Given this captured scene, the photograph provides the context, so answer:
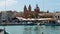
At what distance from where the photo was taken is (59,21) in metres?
51.3

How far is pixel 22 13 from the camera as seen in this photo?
61.5 m

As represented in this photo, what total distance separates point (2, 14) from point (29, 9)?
14345mm

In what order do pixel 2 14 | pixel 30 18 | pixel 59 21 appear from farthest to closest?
pixel 30 18, pixel 59 21, pixel 2 14

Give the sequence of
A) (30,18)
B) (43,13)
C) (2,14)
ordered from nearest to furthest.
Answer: (2,14) < (30,18) < (43,13)

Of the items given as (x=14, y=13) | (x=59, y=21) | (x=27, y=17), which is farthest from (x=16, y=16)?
(x=59, y=21)

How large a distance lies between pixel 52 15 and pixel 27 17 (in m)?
6.71

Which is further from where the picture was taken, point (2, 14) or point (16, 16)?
point (16, 16)

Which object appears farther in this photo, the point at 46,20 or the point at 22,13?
the point at 22,13

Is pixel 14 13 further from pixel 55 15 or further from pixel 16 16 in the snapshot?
pixel 55 15

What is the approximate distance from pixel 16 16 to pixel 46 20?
13.2m

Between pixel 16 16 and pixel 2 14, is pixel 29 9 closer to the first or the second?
pixel 16 16

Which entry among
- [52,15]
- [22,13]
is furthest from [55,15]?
[22,13]

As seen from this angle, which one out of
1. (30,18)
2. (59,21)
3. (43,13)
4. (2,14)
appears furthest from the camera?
(43,13)

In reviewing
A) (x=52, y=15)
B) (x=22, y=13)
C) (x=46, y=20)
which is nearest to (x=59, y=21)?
(x=46, y=20)
